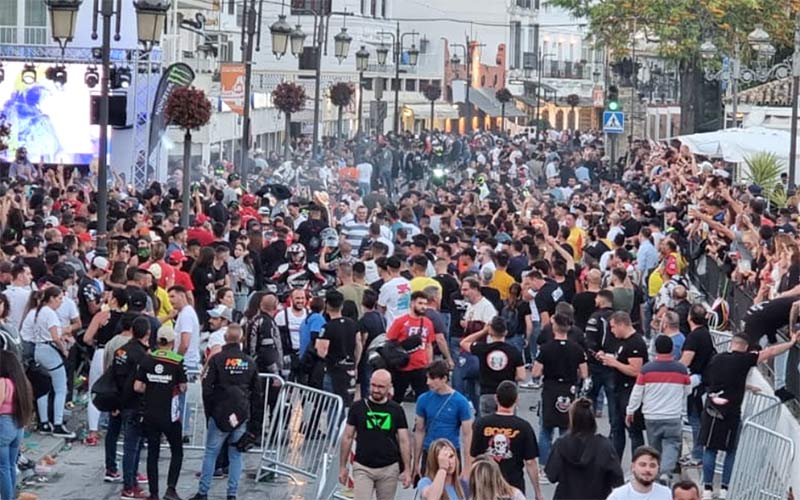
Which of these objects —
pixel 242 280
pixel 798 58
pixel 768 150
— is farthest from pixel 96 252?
pixel 768 150

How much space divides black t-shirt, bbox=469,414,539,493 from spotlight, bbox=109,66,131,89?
26.7 metres

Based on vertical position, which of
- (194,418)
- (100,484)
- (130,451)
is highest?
(130,451)

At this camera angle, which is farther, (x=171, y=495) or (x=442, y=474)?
(x=171, y=495)

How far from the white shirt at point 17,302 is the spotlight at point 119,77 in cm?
2133

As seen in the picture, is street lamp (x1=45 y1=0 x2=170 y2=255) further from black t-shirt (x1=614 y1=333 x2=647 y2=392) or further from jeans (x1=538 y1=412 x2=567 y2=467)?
black t-shirt (x1=614 y1=333 x2=647 y2=392)

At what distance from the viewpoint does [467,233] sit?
25.9 metres

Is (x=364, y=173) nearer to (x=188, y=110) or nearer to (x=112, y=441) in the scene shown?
(x=188, y=110)

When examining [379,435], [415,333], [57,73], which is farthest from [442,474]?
[57,73]

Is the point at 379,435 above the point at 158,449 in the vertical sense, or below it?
above

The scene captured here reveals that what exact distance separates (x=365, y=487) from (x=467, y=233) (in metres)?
12.2

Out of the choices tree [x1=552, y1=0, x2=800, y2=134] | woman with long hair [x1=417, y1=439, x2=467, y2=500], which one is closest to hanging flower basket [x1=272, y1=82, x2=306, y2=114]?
tree [x1=552, y1=0, x2=800, y2=134]

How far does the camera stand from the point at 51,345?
17594 millimetres

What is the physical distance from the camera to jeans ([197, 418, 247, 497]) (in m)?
15.6

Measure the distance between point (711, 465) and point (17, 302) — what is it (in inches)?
261
